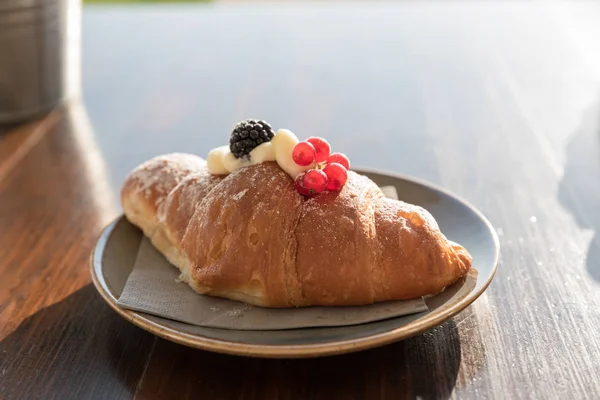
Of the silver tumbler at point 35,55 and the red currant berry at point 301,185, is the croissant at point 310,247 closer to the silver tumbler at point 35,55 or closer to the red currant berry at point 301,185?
the red currant berry at point 301,185

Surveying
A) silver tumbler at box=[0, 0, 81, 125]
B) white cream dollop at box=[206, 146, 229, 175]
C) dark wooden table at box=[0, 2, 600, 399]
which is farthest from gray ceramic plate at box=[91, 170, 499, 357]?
silver tumbler at box=[0, 0, 81, 125]

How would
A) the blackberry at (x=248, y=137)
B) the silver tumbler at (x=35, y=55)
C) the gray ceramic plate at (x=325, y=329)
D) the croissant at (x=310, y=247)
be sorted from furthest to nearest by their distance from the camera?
the silver tumbler at (x=35, y=55)
the blackberry at (x=248, y=137)
the croissant at (x=310, y=247)
the gray ceramic plate at (x=325, y=329)

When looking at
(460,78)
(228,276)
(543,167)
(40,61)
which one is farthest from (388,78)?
(228,276)

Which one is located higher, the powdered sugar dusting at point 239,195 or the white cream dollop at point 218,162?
the powdered sugar dusting at point 239,195

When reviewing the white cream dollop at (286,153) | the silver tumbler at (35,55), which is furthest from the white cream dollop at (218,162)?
the silver tumbler at (35,55)

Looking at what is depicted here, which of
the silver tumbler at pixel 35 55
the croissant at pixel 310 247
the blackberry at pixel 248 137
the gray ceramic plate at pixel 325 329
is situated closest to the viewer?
the gray ceramic plate at pixel 325 329

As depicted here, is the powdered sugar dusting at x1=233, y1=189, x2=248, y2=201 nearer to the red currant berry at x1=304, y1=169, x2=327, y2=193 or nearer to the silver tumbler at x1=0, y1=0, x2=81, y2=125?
the red currant berry at x1=304, y1=169, x2=327, y2=193

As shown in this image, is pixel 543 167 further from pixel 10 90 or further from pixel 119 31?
pixel 119 31
